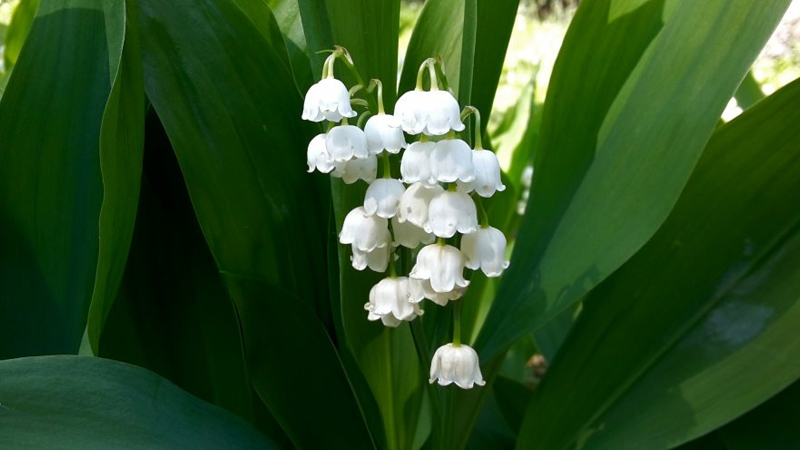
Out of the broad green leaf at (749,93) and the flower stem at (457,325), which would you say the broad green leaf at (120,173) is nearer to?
the flower stem at (457,325)

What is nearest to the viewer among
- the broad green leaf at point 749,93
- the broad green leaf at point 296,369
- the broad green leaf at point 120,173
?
the broad green leaf at point 120,173

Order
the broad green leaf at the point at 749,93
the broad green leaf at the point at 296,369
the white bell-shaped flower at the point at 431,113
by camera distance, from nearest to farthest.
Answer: the white bell-shaped flower at the point at 431,113
the broad green leaf at the point at 296,369
the broad green leaf at the point at 749,93

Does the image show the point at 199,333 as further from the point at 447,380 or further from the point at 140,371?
the point at 447,380

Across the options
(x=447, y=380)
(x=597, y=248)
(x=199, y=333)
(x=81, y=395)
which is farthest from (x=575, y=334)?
(x=81, y=395)

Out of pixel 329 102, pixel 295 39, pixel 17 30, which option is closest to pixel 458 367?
pixel 329 102

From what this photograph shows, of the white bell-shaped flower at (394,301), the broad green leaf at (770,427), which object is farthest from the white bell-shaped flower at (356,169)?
the broad green leaf at (770,427)

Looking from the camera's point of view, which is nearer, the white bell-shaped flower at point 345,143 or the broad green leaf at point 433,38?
the white bell-shaped flower at point 345,143
